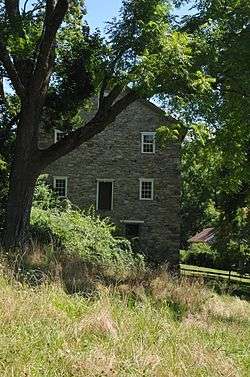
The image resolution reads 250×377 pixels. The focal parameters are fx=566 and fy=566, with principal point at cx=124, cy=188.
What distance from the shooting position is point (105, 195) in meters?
39.4

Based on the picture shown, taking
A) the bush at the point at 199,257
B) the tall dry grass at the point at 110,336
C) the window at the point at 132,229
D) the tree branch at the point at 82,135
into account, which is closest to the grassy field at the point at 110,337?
the tall dry grass at the point at 110,336

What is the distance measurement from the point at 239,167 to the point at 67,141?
6799mm

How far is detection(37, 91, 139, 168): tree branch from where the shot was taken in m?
15.6

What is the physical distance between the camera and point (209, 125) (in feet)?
51.9

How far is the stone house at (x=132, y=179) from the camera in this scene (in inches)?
1531

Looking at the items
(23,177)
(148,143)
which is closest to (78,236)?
(23,177)

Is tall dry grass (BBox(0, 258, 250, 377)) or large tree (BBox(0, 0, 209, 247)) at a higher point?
large tree (BBox(0, 0, 209, 247))

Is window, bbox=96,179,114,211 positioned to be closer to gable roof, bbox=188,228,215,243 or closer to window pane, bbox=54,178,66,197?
window pane, bbox=54,178,66,197

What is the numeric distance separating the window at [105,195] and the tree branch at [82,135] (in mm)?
23205

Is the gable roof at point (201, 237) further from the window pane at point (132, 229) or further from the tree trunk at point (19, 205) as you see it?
the tree trunk at point (19, 205)

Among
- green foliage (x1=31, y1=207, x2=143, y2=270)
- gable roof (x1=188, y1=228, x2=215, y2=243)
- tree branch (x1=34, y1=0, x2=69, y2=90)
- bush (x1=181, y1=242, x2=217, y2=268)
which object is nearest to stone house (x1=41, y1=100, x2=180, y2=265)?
green foliage (x1=31, y1=207, x2=143, y2=270)

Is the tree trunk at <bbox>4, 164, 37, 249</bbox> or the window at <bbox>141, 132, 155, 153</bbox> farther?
the window at <bbox>141, 132, 155, 153</bbox>

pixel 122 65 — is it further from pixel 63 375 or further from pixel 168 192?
pixel 168 192

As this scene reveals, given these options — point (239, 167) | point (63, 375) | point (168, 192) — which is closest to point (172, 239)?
point (168, 192)
